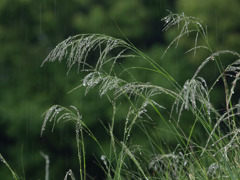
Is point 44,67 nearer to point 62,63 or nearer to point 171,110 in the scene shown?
point 62,63

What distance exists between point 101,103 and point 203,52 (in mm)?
3069

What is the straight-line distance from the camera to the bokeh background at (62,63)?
12125mm

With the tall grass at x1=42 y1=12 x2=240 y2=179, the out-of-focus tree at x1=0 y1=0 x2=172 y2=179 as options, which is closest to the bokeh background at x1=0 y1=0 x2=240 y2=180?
the out-of-focus tree at x1=0 y1=0 x2=172 y2=179

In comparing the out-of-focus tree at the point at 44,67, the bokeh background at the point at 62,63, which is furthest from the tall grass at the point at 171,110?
the out-of-focus tree at the point at 44,67

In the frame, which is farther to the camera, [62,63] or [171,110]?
[62,63]

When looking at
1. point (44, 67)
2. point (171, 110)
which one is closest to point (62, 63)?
point (44, 67)

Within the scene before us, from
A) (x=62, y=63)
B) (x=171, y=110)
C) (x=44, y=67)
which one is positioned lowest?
(x=44, y=67)

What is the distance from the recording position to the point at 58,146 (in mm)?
13242

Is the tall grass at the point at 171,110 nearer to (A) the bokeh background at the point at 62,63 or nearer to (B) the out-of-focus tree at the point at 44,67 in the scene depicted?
(A) the bokeh background at the point at 62,63

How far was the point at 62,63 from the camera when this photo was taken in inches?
534

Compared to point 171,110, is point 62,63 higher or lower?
lower

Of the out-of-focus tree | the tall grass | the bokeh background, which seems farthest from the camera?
the out-of-focus tree

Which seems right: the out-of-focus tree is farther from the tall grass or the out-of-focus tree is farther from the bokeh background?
the tall grass

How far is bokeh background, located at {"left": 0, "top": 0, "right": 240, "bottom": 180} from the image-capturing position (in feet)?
→ 39.8
